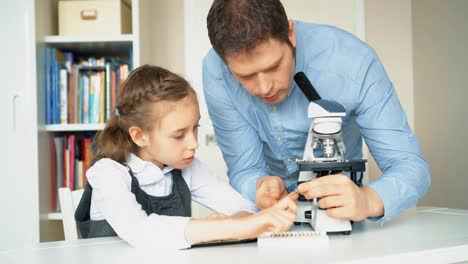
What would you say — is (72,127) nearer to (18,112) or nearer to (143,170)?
(18,112)

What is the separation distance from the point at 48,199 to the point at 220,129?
1.21 meters

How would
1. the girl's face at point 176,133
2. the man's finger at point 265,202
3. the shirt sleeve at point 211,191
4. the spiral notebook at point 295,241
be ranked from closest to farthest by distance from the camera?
1. the spiral notebook at point 295,241
2. the man's finger at point 265,202
3. the girl's face at point 176,133
4. the shirt sleeve at point 211,191

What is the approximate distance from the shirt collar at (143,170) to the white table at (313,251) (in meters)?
0.26

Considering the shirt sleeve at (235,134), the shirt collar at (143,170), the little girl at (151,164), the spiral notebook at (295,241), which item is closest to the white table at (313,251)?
the spiral notebook at (295,241)

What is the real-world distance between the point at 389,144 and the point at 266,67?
1.24 feet

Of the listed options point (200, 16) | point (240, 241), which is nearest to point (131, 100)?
point (240, 241)

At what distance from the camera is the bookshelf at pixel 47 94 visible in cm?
245

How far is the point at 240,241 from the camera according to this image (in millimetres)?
1093

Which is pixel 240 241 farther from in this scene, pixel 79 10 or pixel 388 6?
pixel 388 6

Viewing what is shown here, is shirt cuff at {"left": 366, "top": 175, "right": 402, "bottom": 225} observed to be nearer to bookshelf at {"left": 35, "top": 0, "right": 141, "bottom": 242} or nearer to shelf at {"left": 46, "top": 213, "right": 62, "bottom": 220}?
bookshelf at {"left": 35, "top": 0, "right": 141, "bottom": 242}

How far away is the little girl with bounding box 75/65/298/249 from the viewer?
4.29ft

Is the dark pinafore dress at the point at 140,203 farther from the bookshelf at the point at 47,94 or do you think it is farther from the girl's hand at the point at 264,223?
the bookshelf at the point at 47,94

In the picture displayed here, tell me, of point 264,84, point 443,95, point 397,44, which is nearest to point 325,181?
point 264,84

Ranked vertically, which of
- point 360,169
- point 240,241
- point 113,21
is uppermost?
point 113,21
